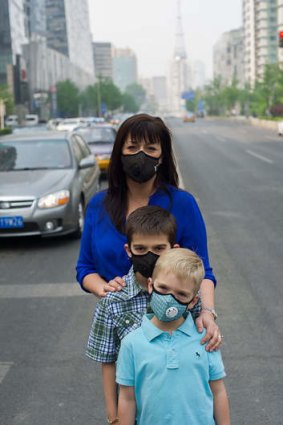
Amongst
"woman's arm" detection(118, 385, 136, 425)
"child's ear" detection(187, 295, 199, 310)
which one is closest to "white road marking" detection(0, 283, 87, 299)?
"woman's arm" detection(118, 385, 136, 425)

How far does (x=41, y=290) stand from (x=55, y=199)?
247 centimetres

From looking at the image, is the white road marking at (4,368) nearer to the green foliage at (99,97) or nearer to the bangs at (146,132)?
the bangs at (146,132)

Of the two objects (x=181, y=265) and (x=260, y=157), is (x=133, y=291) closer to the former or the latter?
(x=181, y=265)

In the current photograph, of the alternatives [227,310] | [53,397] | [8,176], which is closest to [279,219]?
[8,176]

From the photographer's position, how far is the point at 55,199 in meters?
9.08

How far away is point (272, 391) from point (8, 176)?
6394 mm

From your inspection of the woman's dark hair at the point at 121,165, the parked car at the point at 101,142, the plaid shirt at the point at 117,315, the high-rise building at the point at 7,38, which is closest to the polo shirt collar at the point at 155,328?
the plaid shirt at the point at 117,315

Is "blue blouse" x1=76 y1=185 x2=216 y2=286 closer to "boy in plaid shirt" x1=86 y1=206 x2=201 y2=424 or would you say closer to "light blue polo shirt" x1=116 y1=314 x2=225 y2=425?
"boy in plaid shirt" x1=86 y1=206 x2=201 y2=424

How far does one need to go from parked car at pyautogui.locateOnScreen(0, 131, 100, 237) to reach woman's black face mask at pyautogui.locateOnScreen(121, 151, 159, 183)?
21.1ft

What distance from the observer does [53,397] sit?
416 centimetres

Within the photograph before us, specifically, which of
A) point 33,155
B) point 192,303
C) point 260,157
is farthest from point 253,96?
point 192,303

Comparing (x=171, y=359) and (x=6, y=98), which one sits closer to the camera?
(x=171, y=359)

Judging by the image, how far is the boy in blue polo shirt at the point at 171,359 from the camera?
2117mm

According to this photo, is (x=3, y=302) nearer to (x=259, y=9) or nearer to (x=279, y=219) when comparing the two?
(x=279, y=219)
